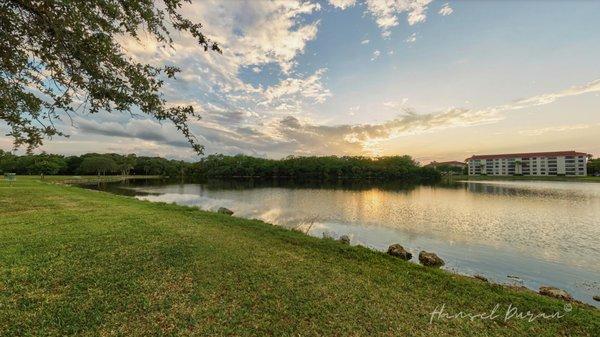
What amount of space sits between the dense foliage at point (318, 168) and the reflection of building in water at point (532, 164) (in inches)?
2164

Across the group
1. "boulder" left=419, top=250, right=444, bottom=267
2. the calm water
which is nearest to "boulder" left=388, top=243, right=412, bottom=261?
"boulder" left=419, top=250, right=444, bottom=267

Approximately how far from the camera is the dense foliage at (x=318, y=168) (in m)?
136

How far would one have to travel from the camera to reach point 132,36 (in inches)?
206

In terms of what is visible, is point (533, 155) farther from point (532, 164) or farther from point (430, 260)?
point (430, 260)

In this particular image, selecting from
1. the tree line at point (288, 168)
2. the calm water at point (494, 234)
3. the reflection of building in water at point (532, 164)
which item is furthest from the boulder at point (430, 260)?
the reflection of building in water at point (532, 164)

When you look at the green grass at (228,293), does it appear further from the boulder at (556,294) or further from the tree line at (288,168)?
the tree line at (288,168)

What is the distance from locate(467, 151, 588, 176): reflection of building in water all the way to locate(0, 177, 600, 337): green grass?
596ft

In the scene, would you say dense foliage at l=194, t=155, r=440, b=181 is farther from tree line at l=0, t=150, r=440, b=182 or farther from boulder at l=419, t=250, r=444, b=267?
boulder at l=419, t=250, r=444, b=267

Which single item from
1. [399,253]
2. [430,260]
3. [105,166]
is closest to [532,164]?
[430,260]

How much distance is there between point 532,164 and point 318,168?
383 feet

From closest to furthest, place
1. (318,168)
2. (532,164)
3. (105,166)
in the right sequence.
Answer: (105,166)
(318,168)
(532,164)

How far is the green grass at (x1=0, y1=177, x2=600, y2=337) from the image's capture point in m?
5.59

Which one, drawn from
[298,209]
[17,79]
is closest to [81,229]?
[17,79]

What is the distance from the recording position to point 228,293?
273 inches
